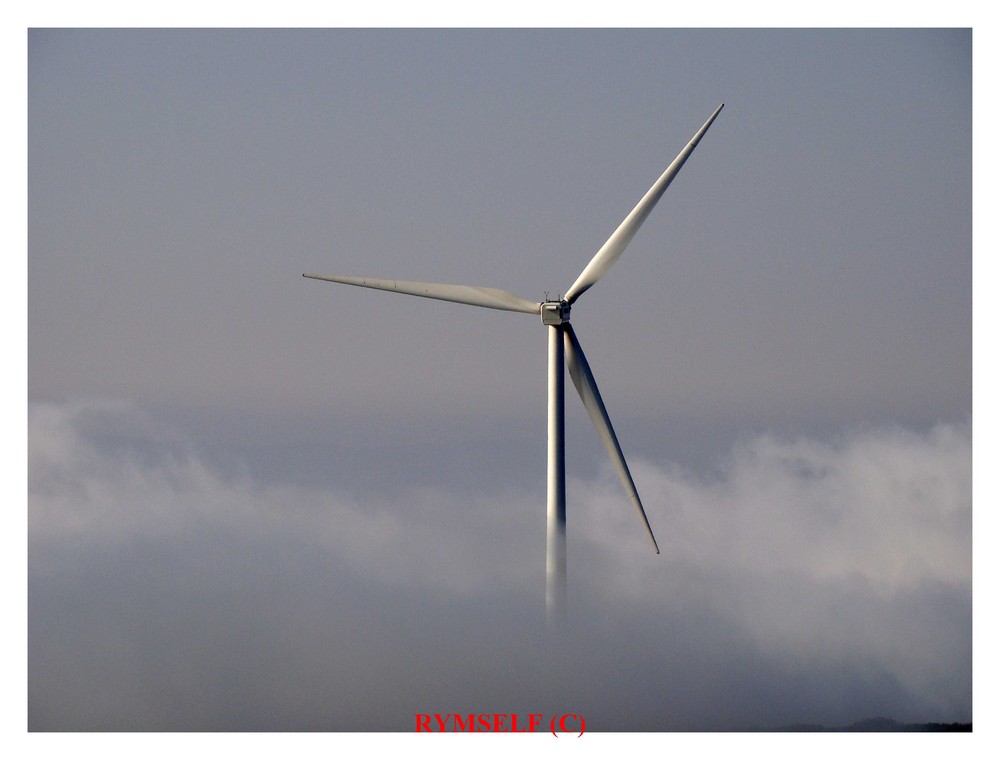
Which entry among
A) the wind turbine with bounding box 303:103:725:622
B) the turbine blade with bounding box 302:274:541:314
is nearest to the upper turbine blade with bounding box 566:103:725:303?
the wind turbine with bounding box 303:103:725:622

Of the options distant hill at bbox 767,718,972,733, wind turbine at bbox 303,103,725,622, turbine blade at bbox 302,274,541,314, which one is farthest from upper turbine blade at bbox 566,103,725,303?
distant hill at bbox 767,718,972,733

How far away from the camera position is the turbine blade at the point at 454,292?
139 ft

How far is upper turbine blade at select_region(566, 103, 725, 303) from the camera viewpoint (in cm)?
4222

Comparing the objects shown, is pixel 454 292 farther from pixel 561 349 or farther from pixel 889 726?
pixel 889 726

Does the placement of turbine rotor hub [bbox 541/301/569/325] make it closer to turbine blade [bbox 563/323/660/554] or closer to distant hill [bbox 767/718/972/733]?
turbine blade [bbox 563/323/660/554]

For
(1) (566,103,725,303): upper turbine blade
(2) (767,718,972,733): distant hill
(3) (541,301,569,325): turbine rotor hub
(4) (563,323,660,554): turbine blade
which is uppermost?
(1) (566,103,725,303): upper turbine blade

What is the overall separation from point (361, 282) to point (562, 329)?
6.19 m

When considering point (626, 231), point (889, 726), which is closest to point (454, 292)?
point (626, 231)

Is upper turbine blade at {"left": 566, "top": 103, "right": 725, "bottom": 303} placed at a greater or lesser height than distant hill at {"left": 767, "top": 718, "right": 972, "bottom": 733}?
greater

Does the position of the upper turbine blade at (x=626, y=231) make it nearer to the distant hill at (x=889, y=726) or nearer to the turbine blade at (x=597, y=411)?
the turbine blade at (x=597, y=411)

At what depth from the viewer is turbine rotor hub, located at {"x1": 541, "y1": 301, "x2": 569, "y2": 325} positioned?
4169 cm

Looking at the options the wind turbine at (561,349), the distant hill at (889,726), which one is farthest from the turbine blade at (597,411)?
the distant hill at (889,726)

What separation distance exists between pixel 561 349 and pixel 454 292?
367cm

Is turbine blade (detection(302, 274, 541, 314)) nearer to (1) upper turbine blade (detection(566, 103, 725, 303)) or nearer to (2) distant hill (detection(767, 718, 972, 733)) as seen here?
(1) upper turbine blade (detection(566, 103, 725, 303))
